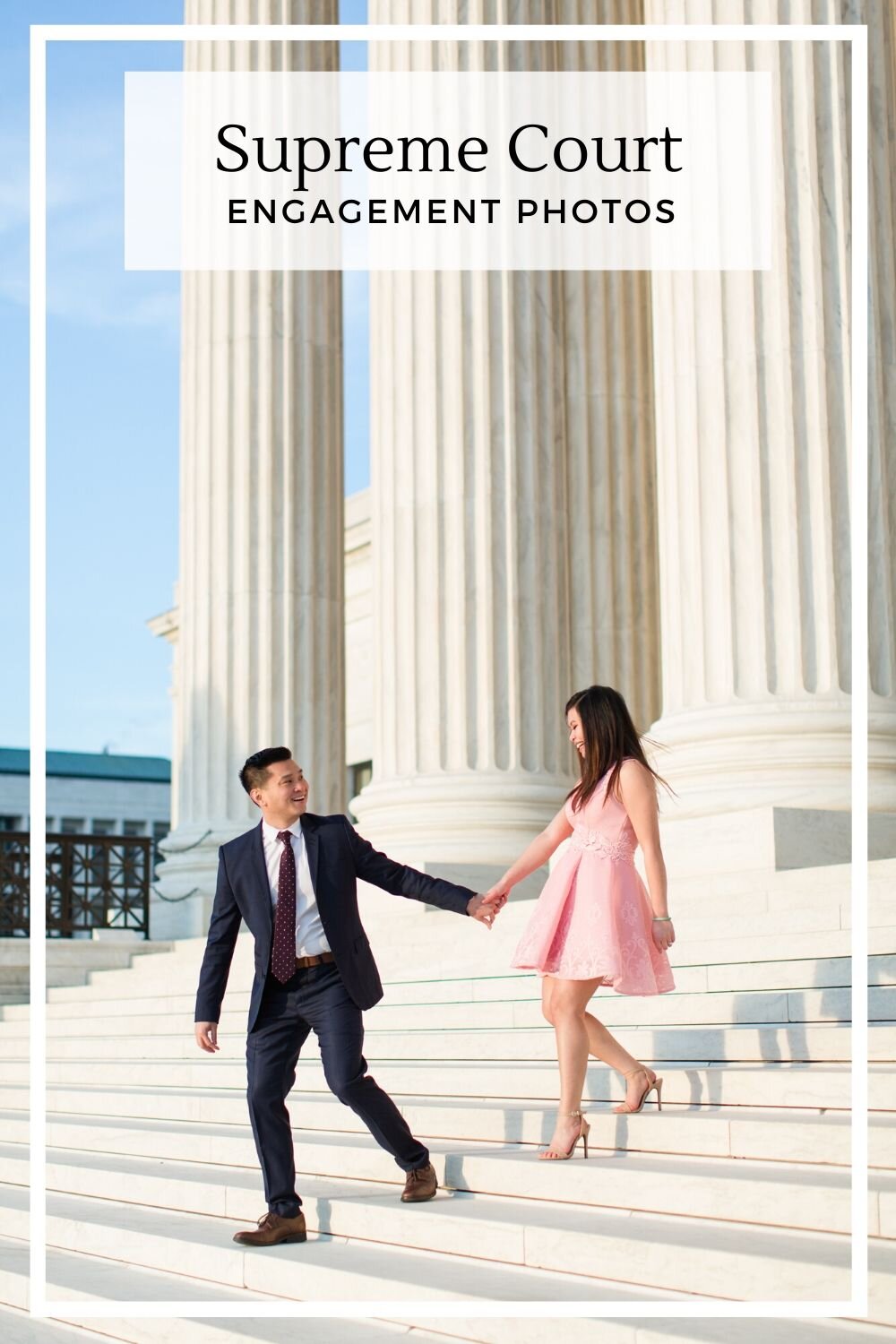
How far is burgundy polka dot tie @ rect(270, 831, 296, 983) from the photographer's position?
1466 centimetres

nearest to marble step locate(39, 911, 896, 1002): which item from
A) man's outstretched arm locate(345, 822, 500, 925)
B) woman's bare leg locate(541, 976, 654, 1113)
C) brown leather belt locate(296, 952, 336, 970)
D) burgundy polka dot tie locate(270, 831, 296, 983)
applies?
woman's bare leg locate(541, 976, 654, 1113)

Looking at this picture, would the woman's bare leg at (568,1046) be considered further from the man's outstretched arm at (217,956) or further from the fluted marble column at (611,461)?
the fluted marble column at (611,461)

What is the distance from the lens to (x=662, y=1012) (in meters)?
19.1

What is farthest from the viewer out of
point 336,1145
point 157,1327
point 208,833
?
point 208,833

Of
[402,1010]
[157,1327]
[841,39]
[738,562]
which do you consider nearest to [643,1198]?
[157,1327]

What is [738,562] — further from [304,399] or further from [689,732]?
[304,399]

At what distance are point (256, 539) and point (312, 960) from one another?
26792mm

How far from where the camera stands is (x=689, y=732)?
24.6m

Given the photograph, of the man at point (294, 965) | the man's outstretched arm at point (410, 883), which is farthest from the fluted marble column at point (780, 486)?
the man at point (294, 965)

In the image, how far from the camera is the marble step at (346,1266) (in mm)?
12109

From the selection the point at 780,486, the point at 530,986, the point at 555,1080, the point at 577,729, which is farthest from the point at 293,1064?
the point at 780,486

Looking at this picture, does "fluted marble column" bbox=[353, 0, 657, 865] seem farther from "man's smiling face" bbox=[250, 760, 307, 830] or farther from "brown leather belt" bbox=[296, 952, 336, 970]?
"brown leather belt" bbox=[296, 952, 336, 970]

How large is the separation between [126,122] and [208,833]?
1530cm

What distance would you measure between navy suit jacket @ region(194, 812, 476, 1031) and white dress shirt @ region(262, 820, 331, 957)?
7 cm
